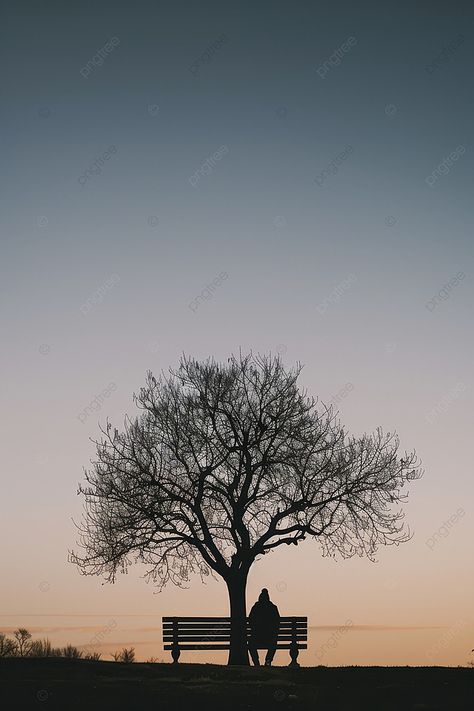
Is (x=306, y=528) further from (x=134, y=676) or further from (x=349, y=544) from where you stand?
(x=134, y=676)

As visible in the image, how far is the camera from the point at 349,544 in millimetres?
32156

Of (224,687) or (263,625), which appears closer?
(224,687)

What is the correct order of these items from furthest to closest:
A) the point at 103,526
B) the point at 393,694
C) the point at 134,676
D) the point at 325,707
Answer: the point at 103,526 → the point at 134,676 → the point at 393,694 → the point at 325,707

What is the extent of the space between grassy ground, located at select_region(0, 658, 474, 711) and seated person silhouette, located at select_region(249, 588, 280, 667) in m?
4.05

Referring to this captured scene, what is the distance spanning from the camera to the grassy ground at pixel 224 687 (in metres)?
16.0

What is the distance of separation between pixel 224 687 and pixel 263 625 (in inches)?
360

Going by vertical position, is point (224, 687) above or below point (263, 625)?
below

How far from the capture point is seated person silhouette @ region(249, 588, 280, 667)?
2789cm

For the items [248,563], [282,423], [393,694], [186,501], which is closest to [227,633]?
[248,563]

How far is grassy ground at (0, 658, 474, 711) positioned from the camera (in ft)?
52.4

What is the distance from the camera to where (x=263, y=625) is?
27891 millimetres

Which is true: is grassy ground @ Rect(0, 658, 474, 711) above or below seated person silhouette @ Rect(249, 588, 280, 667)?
below

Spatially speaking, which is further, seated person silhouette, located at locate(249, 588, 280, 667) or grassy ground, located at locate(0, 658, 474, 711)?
seated person silhouette, located at locate(249, 588, 280, 667)

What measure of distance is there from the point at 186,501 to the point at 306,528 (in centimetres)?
473
